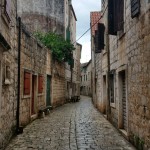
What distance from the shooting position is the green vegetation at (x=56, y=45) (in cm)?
2031

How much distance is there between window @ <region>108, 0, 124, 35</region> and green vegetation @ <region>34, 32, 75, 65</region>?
9.79 m

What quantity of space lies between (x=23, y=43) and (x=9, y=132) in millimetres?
3725

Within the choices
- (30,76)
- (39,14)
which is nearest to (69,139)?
(30,76)

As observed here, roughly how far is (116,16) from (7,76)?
4.54m

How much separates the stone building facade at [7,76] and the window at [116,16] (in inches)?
132

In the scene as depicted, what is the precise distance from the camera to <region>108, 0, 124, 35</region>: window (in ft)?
30.4

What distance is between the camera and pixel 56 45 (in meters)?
20.8

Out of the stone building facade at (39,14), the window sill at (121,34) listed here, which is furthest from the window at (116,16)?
the stone building facade at (39,14)

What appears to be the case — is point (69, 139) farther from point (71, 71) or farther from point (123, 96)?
point (71, 71)

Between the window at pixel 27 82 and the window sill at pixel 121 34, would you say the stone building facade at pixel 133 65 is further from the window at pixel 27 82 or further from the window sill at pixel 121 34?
the window at pixel 27 82

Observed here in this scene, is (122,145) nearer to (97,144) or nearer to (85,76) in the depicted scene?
(97,144)

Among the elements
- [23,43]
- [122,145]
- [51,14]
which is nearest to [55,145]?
[122,145]

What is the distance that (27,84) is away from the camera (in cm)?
1103

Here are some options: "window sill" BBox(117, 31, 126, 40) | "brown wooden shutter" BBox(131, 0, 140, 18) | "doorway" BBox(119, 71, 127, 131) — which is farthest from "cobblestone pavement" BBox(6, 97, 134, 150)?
"brown wooden shutter" BBox(131, 0, 140, 18)
